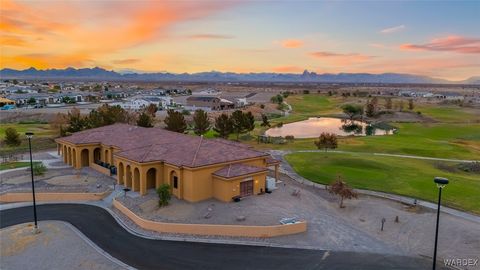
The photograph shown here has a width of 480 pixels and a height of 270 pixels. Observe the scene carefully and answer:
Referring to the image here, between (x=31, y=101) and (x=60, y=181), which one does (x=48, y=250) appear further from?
(x=31, y=101)

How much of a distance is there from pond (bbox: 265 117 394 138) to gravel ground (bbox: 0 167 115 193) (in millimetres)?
45948

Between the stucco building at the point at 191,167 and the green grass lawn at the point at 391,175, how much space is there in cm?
900

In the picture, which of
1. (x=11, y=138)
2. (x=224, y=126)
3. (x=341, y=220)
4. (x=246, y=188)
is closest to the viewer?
(x=341, y=220)

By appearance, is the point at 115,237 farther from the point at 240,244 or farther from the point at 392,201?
the point at 392,201

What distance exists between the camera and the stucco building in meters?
30.8

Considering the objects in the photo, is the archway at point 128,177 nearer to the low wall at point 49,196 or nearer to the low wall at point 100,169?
the low wall at point 49,196

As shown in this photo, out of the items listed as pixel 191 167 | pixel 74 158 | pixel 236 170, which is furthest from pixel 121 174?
pixel 236 170

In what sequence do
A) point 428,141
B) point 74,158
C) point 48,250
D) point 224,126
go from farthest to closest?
1. point 428,141
2. point 224,126
3. point 74,158
4. point 48,250

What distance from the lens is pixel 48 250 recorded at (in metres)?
23.1

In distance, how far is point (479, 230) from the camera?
25.8 metres

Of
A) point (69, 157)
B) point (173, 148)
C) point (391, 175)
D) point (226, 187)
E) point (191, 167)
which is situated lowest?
point (391, 175)

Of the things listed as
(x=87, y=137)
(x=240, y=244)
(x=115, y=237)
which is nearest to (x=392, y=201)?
(x=240, y=244)

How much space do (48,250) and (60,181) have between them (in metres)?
16.2

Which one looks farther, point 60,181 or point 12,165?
point 12,165
